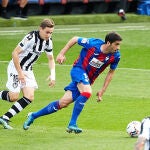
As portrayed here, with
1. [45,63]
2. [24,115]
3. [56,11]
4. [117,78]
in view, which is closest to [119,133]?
[24,115]

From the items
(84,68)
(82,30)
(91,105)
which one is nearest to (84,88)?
(84,68)

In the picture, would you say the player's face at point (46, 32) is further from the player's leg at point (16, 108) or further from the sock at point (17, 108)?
the sock at point (17, 108)

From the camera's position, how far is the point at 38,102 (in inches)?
711

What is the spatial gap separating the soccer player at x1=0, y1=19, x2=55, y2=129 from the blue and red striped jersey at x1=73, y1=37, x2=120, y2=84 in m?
0.70

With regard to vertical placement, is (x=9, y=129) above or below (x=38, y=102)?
above

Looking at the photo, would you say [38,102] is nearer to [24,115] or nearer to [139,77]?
[24,115]

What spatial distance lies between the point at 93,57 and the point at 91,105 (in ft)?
13.1

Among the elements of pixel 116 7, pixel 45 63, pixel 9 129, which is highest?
pixel 9 129

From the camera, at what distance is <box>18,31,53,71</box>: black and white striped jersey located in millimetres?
14680

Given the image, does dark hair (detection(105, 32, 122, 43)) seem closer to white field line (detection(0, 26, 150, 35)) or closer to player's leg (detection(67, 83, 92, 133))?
player's leg (detection(67, 83, 92, 133))

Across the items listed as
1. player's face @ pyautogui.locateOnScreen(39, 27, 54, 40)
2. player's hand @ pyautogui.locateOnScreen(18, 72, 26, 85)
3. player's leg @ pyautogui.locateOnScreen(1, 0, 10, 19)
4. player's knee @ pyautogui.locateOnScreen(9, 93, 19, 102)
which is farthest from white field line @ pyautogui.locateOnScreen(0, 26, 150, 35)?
player's hand @ pyautogui.locateOnScreen(18, 72, 26, 85)

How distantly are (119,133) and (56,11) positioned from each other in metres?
20.2

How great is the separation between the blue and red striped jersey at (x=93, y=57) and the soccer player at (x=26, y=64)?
702 millimetres

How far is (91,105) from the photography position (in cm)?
1791
